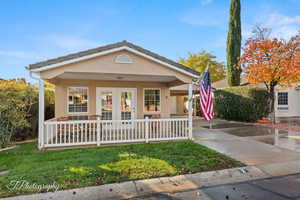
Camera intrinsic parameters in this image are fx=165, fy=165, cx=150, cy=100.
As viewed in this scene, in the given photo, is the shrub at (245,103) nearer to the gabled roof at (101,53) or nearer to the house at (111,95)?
the house at (111,95)

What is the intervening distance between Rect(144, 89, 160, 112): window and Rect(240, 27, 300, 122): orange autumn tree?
7064 mm

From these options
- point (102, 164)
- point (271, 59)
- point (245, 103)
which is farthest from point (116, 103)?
point (271, 59)

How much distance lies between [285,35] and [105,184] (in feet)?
45.4

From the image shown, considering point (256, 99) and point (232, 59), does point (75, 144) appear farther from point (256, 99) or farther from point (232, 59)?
point (232, 59)

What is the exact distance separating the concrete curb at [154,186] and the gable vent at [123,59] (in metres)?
4.71

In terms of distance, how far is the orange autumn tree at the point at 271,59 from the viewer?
10516mm

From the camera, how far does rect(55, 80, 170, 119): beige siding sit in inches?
344

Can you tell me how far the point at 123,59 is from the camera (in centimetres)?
682

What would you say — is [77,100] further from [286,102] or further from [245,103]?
[286,102]

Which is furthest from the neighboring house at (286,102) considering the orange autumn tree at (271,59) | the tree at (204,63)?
the tree at (204,63)

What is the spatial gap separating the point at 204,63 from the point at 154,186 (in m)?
29.7

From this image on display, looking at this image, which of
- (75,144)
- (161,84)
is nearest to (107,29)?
(161,84)

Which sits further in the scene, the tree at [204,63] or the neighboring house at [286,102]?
the tree at [204,63]

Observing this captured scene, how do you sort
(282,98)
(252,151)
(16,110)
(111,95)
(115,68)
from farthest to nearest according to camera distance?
(282,98)
(111,95)
(16,110)
(115,68)
(252,151)
